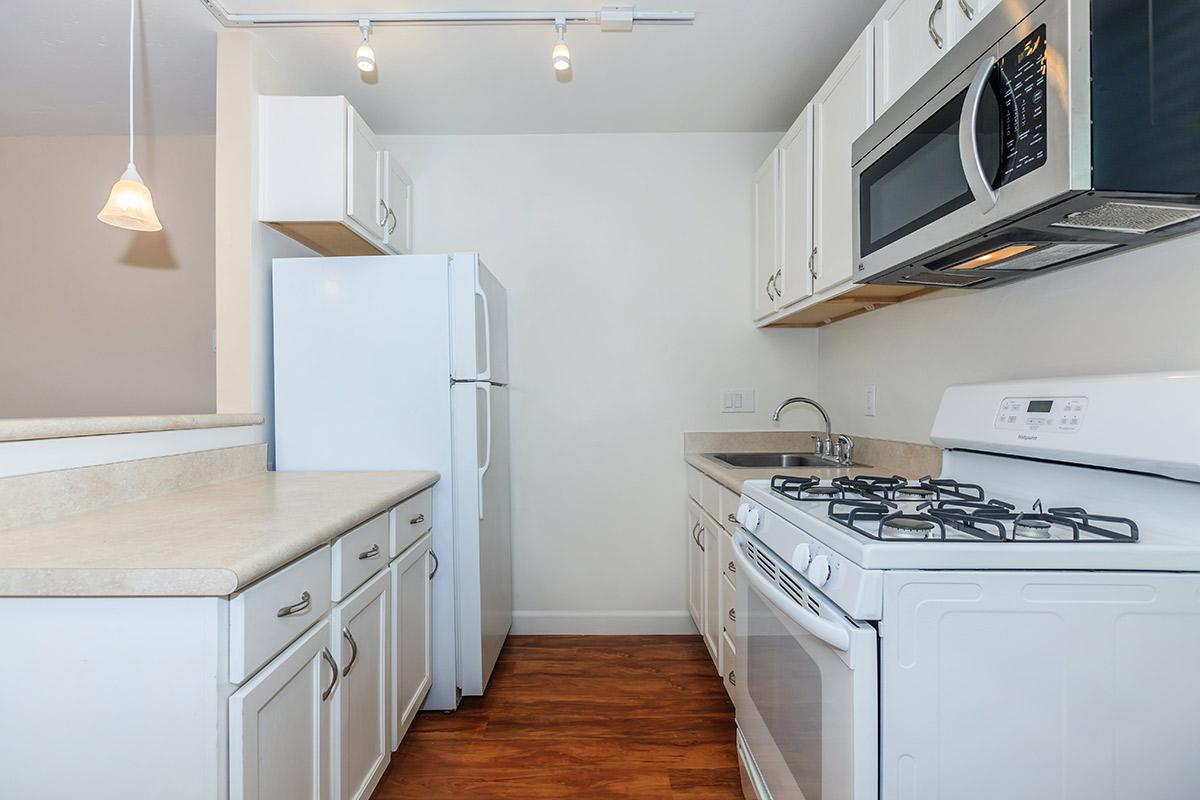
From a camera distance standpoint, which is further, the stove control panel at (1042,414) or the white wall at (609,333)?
the white wall at (609,333)

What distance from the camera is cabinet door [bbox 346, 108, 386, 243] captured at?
222 cm

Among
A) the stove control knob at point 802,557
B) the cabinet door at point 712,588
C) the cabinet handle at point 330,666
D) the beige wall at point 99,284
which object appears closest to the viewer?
the stove control knob at point 802,557

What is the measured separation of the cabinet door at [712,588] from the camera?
7.52ft

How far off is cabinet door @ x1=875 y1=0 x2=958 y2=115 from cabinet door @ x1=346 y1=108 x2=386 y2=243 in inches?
67.3

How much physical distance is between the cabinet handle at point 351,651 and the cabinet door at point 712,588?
1.23 metres

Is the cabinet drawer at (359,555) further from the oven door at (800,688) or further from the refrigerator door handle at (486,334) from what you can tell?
the oven door at (800,688)

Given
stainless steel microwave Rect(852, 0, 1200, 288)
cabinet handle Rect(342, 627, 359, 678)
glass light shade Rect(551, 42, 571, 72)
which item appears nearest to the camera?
stainless steel microwave Rect(852, 0, 1200, 288)

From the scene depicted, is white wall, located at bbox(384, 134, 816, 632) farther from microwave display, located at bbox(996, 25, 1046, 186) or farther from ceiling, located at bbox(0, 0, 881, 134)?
microwave display, located at bbox(996, 25, 1046, 186)

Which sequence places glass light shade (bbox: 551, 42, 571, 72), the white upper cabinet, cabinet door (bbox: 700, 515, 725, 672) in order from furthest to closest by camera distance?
cabinet door (bbox: 700, 515, 725, 672)
the white upper cabinet
glass light shade (bbox: 551, 42, 571, 72)

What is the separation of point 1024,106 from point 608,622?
8.47 feet

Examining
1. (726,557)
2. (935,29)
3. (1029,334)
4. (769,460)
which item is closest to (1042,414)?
(1029,334)

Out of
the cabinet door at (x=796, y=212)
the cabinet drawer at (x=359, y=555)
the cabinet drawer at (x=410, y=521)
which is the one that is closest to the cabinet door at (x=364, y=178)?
the cabinet drawer at (x=410, y=521)

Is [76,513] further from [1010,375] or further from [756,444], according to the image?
[756,444]

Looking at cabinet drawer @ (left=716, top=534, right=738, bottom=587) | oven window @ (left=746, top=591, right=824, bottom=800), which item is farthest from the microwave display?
cabinet drawer @ (left=716, top=534, right=738, bottom=587)
